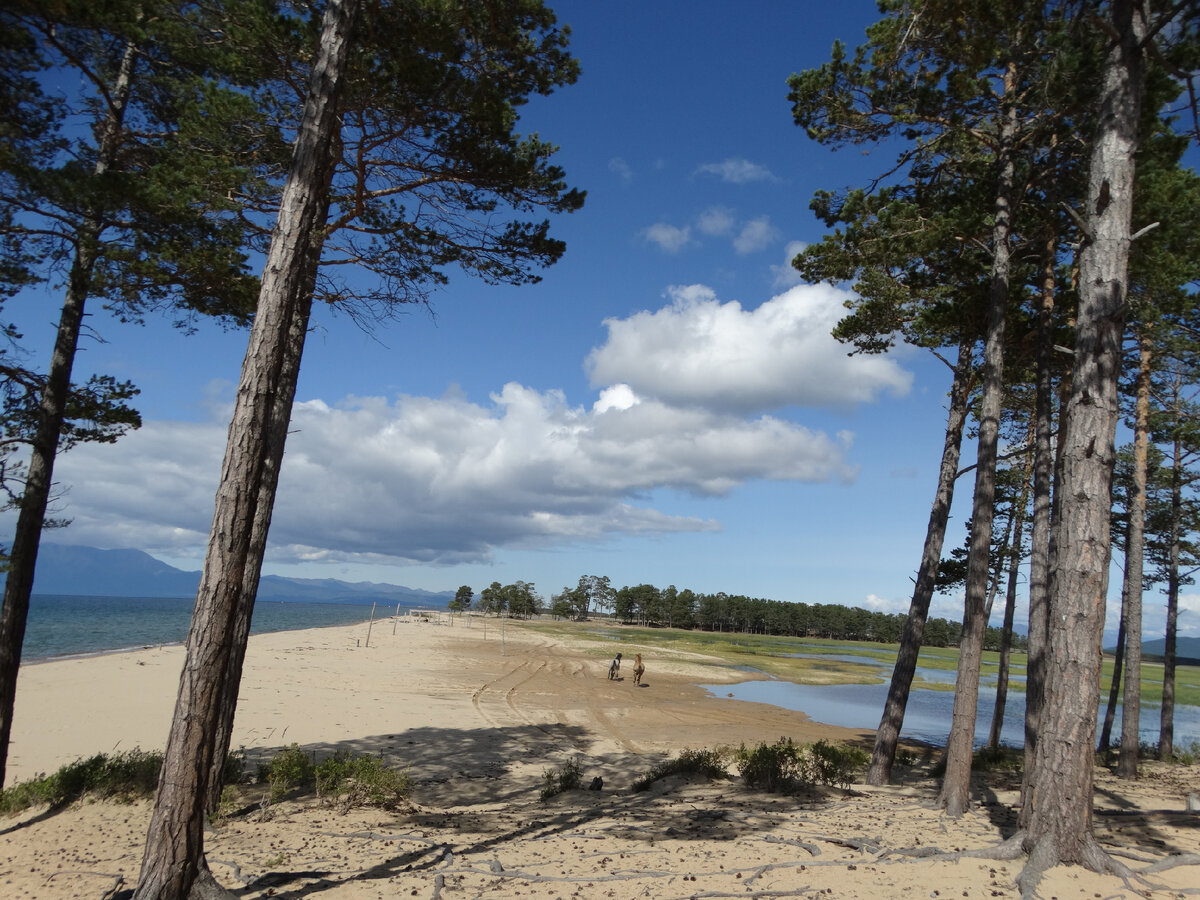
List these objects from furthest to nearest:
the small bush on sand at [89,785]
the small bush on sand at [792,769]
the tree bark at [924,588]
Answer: the tree bark at [924,588] < the small bush on sand at [792,769] < the small bush on sand at [89,785]

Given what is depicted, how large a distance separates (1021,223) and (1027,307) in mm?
1884

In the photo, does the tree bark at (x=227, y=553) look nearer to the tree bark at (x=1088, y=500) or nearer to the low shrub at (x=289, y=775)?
the low shrub at (x=289, y=775)

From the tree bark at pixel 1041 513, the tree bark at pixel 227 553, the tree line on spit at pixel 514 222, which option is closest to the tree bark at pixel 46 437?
the tree line on spit at pixel 514 222

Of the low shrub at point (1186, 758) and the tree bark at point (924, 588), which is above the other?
the tree bark at point (924, 588)

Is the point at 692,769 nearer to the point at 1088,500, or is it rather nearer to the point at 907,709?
the point at 1088,500

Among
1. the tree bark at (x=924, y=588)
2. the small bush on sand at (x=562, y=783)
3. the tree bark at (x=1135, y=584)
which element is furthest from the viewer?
the tree bark at (x=1135, y=584)

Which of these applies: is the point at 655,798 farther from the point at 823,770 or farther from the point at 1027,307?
the point at 1027,307

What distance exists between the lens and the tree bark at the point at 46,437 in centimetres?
746

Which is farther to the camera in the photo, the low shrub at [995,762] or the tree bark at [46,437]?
the low shrub at [995,762]

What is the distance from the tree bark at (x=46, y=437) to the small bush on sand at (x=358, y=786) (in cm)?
351

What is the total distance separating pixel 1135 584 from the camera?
13922mm

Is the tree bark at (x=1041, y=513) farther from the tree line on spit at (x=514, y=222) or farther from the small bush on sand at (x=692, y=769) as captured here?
the small bush on sand at (x=692, y=769)

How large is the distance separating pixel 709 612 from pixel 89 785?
10926 centimetres

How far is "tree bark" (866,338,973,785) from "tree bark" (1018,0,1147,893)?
4.77m
